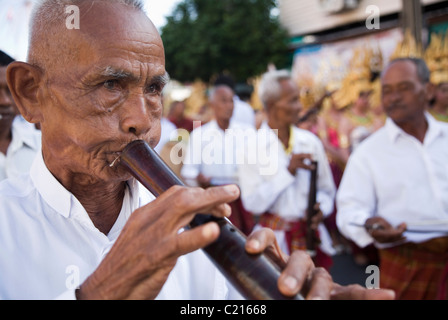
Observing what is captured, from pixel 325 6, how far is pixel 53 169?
14.0 metres

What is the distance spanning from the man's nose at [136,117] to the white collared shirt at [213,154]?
3.24 meters

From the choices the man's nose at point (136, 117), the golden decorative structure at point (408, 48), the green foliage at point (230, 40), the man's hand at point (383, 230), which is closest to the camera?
the man's nose at point (136, 117)

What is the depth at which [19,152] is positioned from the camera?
7.83 ft

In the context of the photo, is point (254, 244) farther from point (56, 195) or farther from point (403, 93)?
point (403, 93)

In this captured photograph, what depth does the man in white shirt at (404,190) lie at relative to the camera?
2.70 m

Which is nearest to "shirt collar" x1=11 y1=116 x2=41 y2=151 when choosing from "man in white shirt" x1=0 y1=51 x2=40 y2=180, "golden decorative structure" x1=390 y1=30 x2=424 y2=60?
"man in white shirt" x1=0 y1=51 x2=40 y2=180

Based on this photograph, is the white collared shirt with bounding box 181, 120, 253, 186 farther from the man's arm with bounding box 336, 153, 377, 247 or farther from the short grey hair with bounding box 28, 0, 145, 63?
the short grey hair with bounding box 28, 0, 145, 63

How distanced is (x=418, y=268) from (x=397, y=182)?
0.58 meters

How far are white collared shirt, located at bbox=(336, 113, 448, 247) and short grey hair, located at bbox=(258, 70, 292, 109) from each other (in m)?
0.91

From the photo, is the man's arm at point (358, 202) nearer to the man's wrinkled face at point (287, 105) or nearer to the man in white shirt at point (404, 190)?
the man in white shirt at point (404, 190)

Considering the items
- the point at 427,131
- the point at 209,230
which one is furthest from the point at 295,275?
the point at 427,131

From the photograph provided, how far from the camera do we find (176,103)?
809 cm

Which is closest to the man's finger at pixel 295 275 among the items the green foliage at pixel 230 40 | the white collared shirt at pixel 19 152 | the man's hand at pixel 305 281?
the man's hand at pixel 305 281
